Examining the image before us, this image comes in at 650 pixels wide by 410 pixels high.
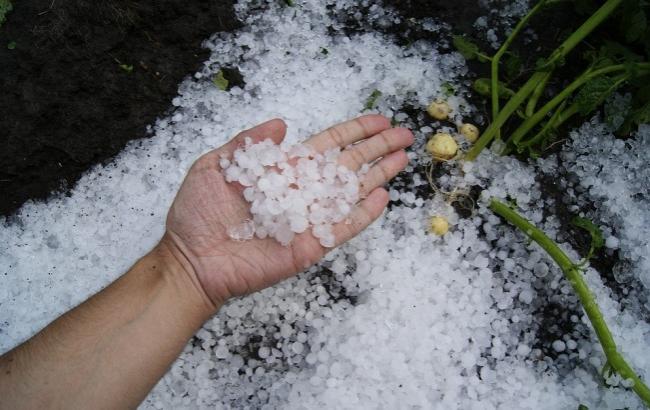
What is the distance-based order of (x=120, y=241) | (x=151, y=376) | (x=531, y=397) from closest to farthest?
(x=151, y=376) < (x=531, y=397) < (x=120, y=241)

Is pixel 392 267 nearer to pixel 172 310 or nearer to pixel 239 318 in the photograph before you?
pixel 239 318

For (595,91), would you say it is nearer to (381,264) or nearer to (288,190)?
(381,264)

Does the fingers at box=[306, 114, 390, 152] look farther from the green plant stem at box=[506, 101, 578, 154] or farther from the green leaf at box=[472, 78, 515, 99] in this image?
the green plant stem at box=[506, 101, 578, 154]

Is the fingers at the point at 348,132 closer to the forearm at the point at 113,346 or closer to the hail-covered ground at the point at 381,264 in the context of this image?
the hail-covered ground at the point at 381,264

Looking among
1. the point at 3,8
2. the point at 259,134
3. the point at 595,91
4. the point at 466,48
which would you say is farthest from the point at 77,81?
the point at 595,91

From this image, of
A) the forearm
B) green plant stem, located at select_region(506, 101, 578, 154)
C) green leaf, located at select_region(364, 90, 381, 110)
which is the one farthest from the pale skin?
green plant stem, located at select_region(506, 101, 578, 154)

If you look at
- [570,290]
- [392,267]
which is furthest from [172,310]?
[570,290]
